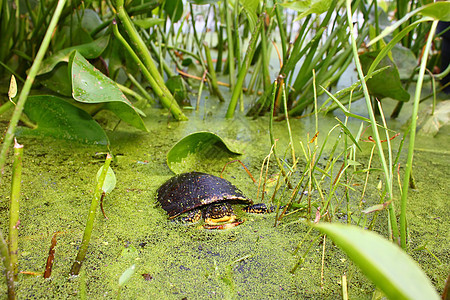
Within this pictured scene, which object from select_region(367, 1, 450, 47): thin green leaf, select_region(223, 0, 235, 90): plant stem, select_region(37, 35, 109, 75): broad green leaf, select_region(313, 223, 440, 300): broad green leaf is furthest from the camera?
select_region(223, 0, 235, 90): plant stem

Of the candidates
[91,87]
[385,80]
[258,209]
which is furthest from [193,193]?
[385,80]

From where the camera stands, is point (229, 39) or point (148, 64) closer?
point (148, 64)

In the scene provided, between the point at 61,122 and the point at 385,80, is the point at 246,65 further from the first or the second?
the point at 61,122

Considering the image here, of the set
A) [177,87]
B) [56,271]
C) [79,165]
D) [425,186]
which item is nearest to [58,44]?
[177,87]

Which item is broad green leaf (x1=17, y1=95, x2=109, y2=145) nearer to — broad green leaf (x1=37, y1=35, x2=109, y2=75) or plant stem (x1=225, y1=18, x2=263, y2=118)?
broad green leaf (x1=37, y1=35, x2=109, y2=75)

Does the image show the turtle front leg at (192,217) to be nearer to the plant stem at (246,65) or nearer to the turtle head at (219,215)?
the turtle head at (219,215)

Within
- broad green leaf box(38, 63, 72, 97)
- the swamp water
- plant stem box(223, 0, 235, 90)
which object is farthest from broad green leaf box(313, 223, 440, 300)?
plant stem box(223, 0, 235, 90)
